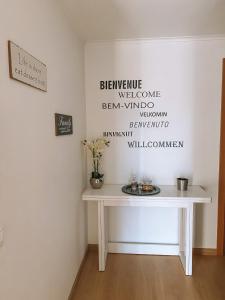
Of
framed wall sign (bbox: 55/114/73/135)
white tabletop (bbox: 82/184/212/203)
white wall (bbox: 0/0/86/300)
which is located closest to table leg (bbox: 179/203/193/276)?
white tabletop (bbox: 82/184/212/203)

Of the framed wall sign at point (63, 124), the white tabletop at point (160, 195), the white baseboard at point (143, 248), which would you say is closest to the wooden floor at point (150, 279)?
the white baseboard at point (143, 248)

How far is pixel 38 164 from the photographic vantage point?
139 centimetres

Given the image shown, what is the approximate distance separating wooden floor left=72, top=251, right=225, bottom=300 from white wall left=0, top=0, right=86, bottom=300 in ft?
0.87

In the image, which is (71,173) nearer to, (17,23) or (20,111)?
(20,111)

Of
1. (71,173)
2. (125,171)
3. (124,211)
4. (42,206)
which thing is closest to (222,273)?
(124,211)

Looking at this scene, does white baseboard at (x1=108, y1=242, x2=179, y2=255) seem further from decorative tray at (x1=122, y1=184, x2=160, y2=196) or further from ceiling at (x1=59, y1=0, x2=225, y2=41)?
ceiling at (x1=59, y1=0, x2=225, y2=41)

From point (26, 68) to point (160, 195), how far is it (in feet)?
5.43

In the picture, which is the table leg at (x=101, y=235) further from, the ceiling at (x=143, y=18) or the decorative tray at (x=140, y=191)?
the ceiling at (x=143, y=18)

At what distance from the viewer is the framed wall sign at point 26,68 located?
1.08 metres

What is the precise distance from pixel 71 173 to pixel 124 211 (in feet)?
3.18

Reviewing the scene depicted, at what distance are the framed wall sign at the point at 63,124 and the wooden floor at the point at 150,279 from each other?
1.44m

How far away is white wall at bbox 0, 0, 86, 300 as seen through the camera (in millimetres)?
1062

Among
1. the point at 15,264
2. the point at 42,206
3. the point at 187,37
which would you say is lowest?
the point at 15,264

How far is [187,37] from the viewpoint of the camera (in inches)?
97.0
